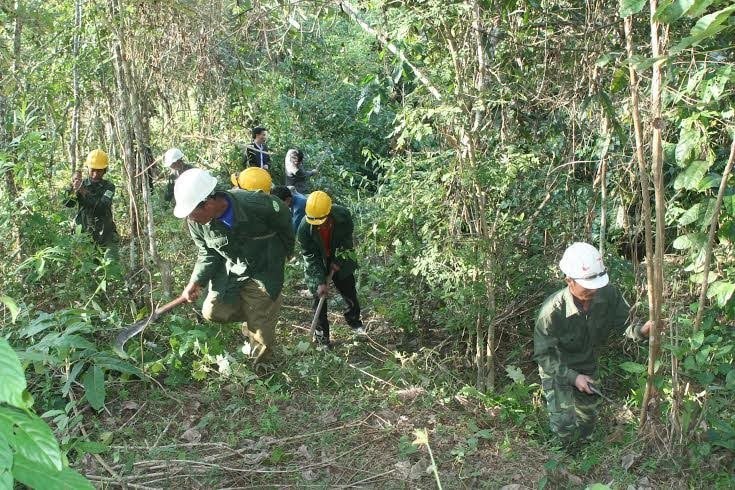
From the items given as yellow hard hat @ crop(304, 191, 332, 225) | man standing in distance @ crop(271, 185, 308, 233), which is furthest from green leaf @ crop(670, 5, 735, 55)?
man standing in distance @ crop(271, 185, 308, 233)

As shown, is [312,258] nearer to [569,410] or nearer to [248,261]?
[248,261]

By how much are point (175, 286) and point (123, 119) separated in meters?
1.47

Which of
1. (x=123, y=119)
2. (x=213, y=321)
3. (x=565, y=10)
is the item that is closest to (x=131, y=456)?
(x=213, y=321)

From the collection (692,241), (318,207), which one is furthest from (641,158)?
(318,207)

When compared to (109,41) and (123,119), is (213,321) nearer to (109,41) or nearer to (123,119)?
(123,119)

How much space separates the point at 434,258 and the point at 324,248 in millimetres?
1477

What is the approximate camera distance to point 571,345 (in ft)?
14.8

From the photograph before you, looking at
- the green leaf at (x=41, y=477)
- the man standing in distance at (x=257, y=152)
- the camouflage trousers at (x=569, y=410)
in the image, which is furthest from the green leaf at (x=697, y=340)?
the man standing in distance at (x=257, y=152)

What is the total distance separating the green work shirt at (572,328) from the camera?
14.3 feet

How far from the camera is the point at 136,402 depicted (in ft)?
15.7

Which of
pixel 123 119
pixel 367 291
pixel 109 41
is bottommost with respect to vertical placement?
pixel 367 291

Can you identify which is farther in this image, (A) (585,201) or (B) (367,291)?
(B) (367,291)

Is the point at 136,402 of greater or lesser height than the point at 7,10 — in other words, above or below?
below

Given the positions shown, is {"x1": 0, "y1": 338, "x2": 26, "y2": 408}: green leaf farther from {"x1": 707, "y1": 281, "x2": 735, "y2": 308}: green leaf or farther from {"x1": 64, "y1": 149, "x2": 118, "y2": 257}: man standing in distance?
{"x1": 64, "y1": 149, "x2": 118, "y2": 257}: man standing in distance
